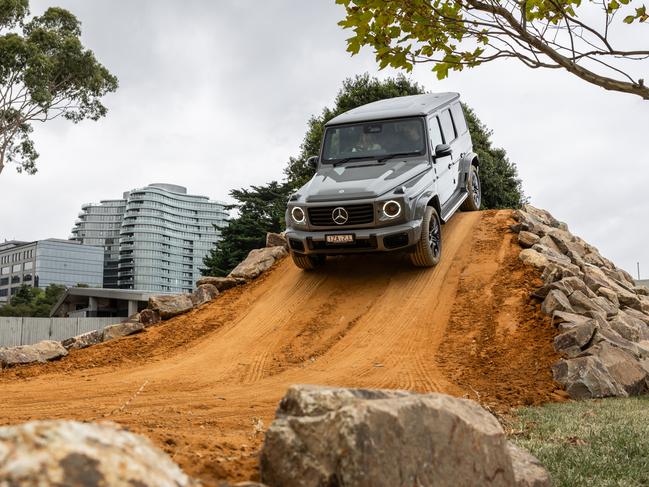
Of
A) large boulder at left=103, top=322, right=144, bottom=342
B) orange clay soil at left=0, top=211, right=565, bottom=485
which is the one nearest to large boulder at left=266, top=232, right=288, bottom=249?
orange clay soil at left=0, top=211, right=565, bottom=485

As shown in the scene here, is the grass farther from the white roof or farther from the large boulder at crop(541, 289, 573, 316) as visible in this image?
the white roof

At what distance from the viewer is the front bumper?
12344 millimetres

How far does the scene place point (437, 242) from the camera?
13.7 metres

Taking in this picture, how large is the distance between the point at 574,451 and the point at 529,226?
1082 cm

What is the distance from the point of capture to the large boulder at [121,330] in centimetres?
1316

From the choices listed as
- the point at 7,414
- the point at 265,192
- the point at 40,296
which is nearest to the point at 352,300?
the point at 7,414

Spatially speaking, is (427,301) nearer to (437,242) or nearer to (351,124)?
(437,242)

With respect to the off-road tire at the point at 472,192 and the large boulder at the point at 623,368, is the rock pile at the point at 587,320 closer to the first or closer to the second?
the large boulder at the point at 623,368

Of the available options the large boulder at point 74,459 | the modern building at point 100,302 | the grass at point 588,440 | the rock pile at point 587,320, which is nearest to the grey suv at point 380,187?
the rock pile at point 587,320

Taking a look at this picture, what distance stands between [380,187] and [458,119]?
4.86 meters

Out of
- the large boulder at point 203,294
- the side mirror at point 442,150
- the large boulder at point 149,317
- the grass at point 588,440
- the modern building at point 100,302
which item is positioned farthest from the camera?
the modern building at point 100,302

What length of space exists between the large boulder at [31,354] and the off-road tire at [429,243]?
22.1ft

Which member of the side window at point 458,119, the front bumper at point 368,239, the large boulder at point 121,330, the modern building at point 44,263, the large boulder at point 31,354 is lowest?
the large boulder at point 31,354

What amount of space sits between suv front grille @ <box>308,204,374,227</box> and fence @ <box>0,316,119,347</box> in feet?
45.0
